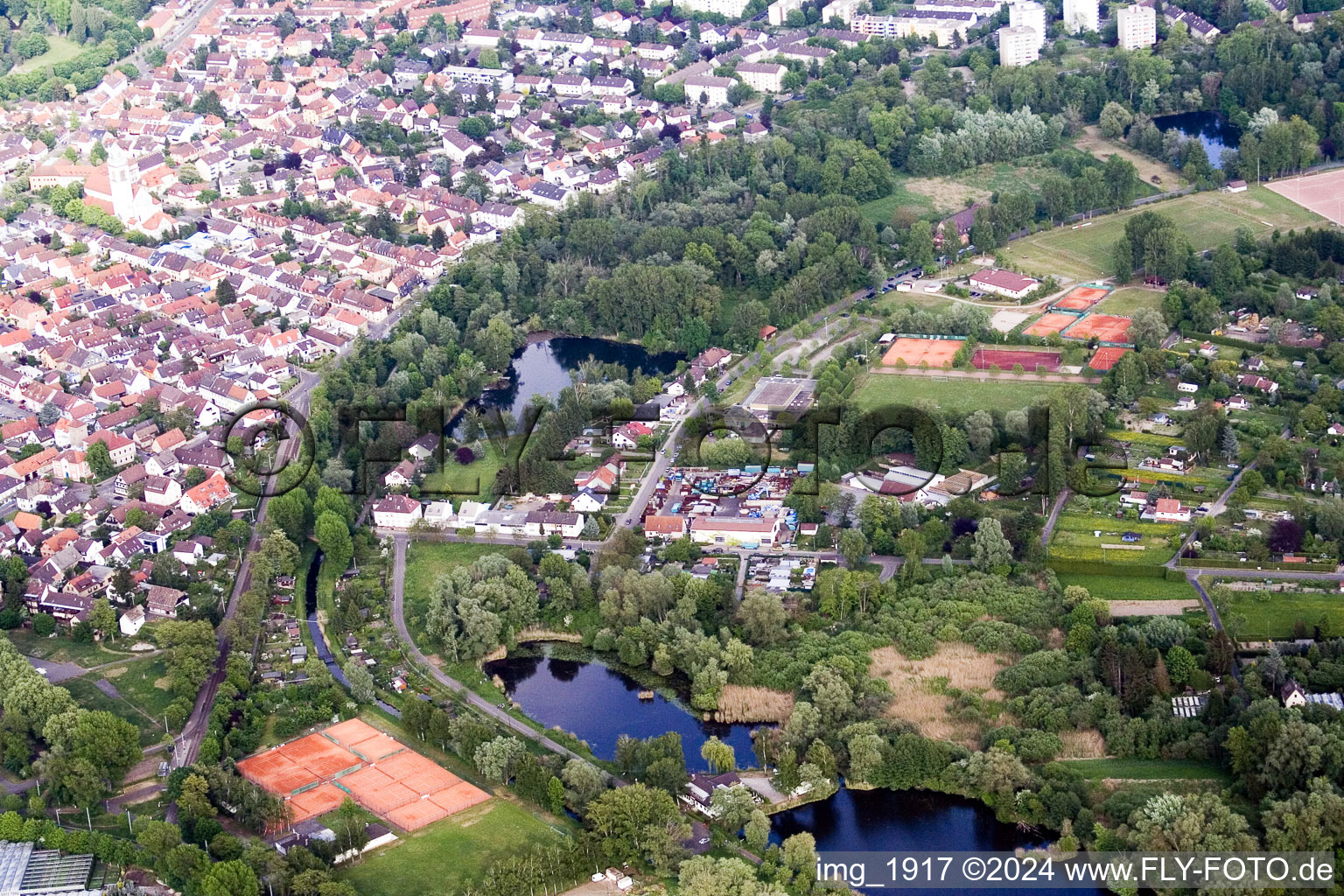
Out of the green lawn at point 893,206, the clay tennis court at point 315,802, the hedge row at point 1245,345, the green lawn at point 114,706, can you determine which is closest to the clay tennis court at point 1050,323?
the hedge row at point 1245,345

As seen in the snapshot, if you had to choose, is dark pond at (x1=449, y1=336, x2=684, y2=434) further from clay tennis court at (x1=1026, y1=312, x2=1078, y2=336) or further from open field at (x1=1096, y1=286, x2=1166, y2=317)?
open field at (x1=1096, y1=286, x2=1166, y2=317)

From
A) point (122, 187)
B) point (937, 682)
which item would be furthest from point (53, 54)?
point (937, 682)

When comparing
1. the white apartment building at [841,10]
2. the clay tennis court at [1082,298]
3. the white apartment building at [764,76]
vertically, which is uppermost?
the white apartment building at [841,10]

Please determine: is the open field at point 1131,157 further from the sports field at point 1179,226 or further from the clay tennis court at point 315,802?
the clay tennis court at point 315,802

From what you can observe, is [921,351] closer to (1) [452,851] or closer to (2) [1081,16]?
(1) [452,851]

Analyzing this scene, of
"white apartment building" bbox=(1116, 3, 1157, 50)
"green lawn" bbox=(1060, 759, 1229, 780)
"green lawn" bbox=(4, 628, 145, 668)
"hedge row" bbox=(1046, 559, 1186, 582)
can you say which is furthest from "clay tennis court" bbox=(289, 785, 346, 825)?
"white apartment building" bbox=(1116, 3, 1157, 50)

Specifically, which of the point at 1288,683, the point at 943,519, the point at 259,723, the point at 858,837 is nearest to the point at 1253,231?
the point at 943,519

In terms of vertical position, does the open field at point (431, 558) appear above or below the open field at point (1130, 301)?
above
